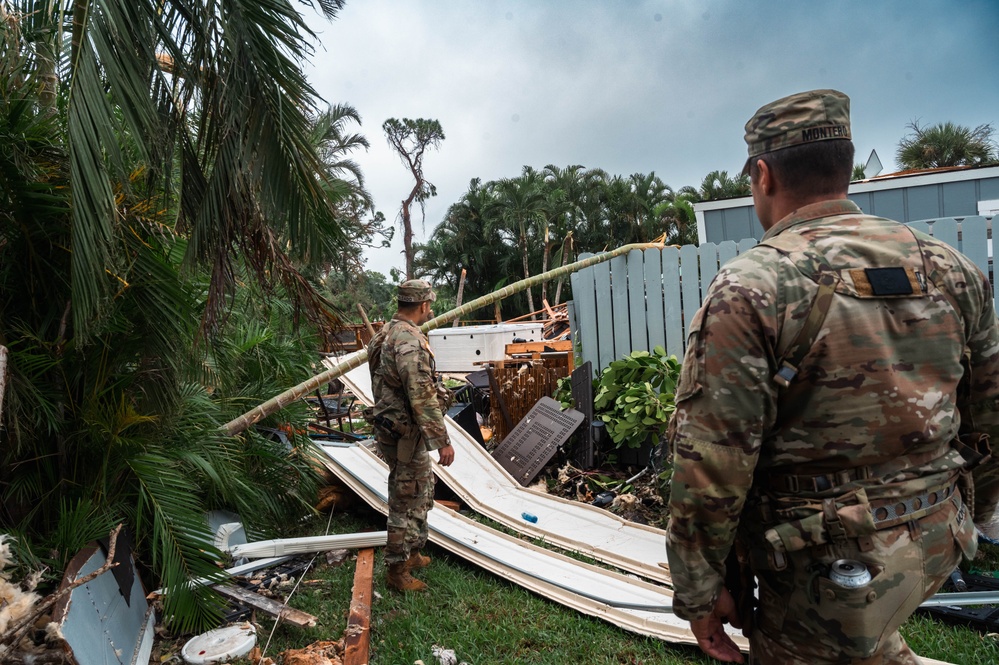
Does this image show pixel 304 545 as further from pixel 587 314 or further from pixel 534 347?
pixel 534 347

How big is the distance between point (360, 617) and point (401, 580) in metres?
0.54

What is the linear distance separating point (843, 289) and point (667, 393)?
13.6 ft

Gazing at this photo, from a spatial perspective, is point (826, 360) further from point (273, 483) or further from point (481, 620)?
point (273, 483)

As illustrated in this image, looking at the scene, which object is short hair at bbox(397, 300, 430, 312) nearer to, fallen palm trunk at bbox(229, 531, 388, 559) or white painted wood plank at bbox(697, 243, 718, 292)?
fallen palm trunk at bbox(229, 531, 388, 559)

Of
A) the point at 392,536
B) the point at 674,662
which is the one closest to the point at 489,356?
the point at 392,536

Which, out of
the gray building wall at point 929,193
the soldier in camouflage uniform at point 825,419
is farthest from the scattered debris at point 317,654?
the gray building wall at point 929,193

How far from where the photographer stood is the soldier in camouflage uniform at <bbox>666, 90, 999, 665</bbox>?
1.42 m

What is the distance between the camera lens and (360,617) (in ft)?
11.5

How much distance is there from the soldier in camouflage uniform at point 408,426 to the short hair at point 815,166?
112 inches

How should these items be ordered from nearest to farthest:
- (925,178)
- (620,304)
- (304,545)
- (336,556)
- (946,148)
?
(304,545) < (336,556) < (620,304) < (925,178) < (946,148)

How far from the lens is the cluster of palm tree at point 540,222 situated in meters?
35.1

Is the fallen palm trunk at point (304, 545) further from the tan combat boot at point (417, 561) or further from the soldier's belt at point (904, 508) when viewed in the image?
the soldier's belt at point (904, 508)

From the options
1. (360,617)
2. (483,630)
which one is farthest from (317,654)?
(483,630)

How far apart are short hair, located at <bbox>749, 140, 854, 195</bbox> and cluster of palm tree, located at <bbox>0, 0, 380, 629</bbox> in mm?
2586
